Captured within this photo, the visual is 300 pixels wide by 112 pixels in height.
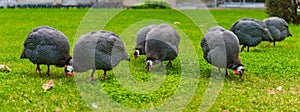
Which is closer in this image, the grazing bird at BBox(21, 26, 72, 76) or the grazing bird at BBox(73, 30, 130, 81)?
the grazing bird at BBox(73, 30, 130, 81)

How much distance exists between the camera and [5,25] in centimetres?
1420

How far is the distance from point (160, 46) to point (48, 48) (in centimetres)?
154

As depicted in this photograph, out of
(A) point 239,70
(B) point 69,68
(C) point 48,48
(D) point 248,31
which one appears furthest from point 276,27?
(C) point 48,48

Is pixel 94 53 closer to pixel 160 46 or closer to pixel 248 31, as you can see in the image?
pixel 160 46

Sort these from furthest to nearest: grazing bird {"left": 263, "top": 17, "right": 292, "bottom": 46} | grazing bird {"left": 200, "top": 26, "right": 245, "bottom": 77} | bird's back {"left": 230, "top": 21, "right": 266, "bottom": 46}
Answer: grazing bird {"left": 263, "top": 17, "right": 292, "bottom": 46} < bird's back {"left": 230, "top": 21, "right": 266, "bottom": 46} < grazing bird {"left": 200, "top": 26, "right": 245, "bottom": 77}

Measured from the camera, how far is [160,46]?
6.76 m

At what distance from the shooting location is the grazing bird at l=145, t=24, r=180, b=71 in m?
6.73

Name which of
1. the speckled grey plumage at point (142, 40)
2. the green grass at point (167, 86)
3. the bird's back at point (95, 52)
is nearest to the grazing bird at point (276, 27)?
the green grass at point (167, 86)

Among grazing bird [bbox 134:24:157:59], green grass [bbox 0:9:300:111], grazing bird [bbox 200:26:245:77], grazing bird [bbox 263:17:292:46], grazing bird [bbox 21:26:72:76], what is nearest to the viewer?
green grass [bbox 0:9:300:111]

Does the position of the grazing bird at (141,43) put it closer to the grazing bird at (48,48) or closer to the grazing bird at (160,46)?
the grazing bird at (160,46)

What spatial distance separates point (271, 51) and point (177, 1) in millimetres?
16396

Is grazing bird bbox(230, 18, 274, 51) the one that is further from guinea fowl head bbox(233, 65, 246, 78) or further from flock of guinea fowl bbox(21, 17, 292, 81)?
guinea fowl head bbox(233, 65, 246, 78)

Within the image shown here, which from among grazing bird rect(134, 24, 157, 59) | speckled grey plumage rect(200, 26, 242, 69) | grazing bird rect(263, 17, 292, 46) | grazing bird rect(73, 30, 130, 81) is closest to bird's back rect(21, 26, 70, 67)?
grazing bird rect(73, 30, 130, 81)

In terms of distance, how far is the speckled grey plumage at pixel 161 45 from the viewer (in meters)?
6.73
